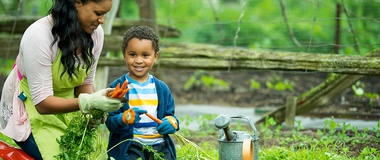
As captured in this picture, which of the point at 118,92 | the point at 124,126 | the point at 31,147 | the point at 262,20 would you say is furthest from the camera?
the point at 262,20

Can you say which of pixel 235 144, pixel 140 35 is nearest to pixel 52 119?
pixel 140 35

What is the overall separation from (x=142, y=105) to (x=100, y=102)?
1.58 feet

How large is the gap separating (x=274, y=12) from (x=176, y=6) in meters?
2.08

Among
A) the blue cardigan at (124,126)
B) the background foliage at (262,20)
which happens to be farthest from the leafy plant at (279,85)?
the blue cardigan at (124,126)

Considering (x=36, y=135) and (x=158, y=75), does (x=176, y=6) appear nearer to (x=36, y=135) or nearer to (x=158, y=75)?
(x=158, y=75)

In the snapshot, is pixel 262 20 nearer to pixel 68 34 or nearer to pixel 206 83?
pixel 206 83

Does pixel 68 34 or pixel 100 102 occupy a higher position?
pixel 68 34

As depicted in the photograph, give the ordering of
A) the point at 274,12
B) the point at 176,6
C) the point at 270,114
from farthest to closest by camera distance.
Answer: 1. the point at 176,6
2. the point at 274,12
3. the point at 270,114

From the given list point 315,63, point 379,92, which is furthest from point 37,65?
point 379,92

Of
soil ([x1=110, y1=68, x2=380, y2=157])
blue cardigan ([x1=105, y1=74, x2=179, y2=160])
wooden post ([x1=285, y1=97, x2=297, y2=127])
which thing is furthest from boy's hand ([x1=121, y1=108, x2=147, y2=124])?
wooden post ([x1=285, y1=97, x2=297, y2=127])

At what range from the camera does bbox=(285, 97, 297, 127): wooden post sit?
5875 millimetres

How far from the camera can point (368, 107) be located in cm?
664

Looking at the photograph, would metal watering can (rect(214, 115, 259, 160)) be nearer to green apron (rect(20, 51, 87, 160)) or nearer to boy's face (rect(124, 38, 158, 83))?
boy's face (rect(124, 38, 158, 83))

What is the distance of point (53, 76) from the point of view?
3.67m
